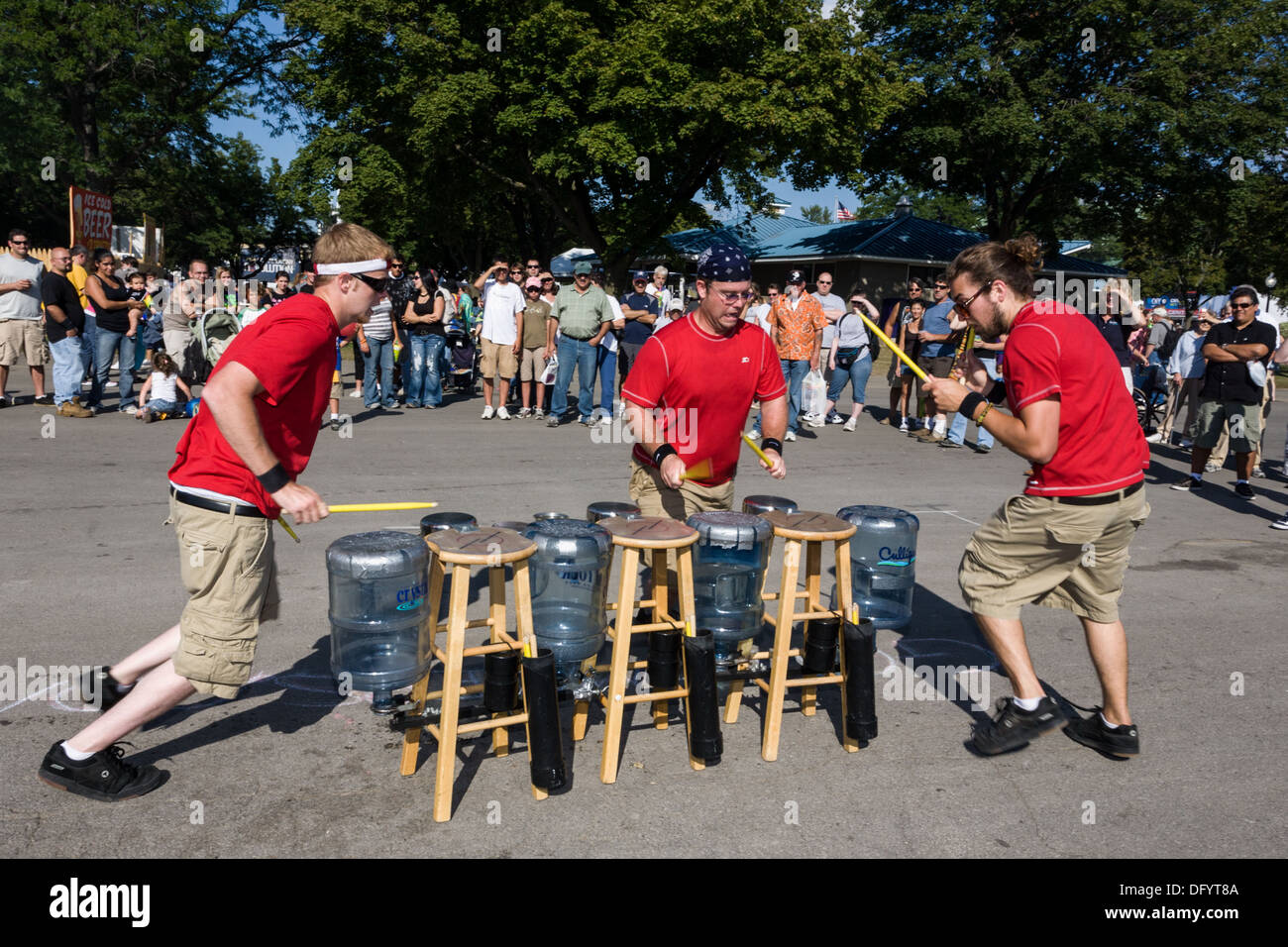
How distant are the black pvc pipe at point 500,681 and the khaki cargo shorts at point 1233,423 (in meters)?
8.85

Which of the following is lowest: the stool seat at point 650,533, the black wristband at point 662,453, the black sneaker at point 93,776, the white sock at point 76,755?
the black sneaker at point 93,776

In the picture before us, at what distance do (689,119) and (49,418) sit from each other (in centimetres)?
1906

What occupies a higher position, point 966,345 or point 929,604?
point 966,345

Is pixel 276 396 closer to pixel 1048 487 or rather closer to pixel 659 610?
pixel 659 610

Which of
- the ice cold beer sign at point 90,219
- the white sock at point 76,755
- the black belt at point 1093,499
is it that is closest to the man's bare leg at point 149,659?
the white sock at point 76,755

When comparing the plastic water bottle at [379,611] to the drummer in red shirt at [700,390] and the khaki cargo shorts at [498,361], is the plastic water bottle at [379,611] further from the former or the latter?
the khaki cargo shorts at [498,361]

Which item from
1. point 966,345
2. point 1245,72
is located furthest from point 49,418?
point 1245,72

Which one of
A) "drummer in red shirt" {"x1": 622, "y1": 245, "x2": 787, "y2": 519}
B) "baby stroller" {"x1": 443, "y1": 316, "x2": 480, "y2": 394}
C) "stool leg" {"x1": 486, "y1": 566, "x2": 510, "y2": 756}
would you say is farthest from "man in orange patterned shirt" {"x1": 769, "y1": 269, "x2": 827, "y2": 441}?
"stool leg" {"x1": 486, "y1": 566, "x2": 510, "y2": 756}

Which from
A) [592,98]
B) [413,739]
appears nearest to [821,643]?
[413,739]

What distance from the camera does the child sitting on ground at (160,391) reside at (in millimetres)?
11992

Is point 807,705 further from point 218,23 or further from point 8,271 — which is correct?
point 218,23

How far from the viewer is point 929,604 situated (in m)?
6.38

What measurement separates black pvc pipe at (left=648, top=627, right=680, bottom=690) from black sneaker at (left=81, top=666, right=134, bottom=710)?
213 cm

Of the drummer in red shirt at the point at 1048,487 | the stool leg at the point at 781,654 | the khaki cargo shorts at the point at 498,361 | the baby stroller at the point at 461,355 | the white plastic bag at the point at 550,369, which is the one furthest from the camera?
the baby stroller at the point at 461,355
